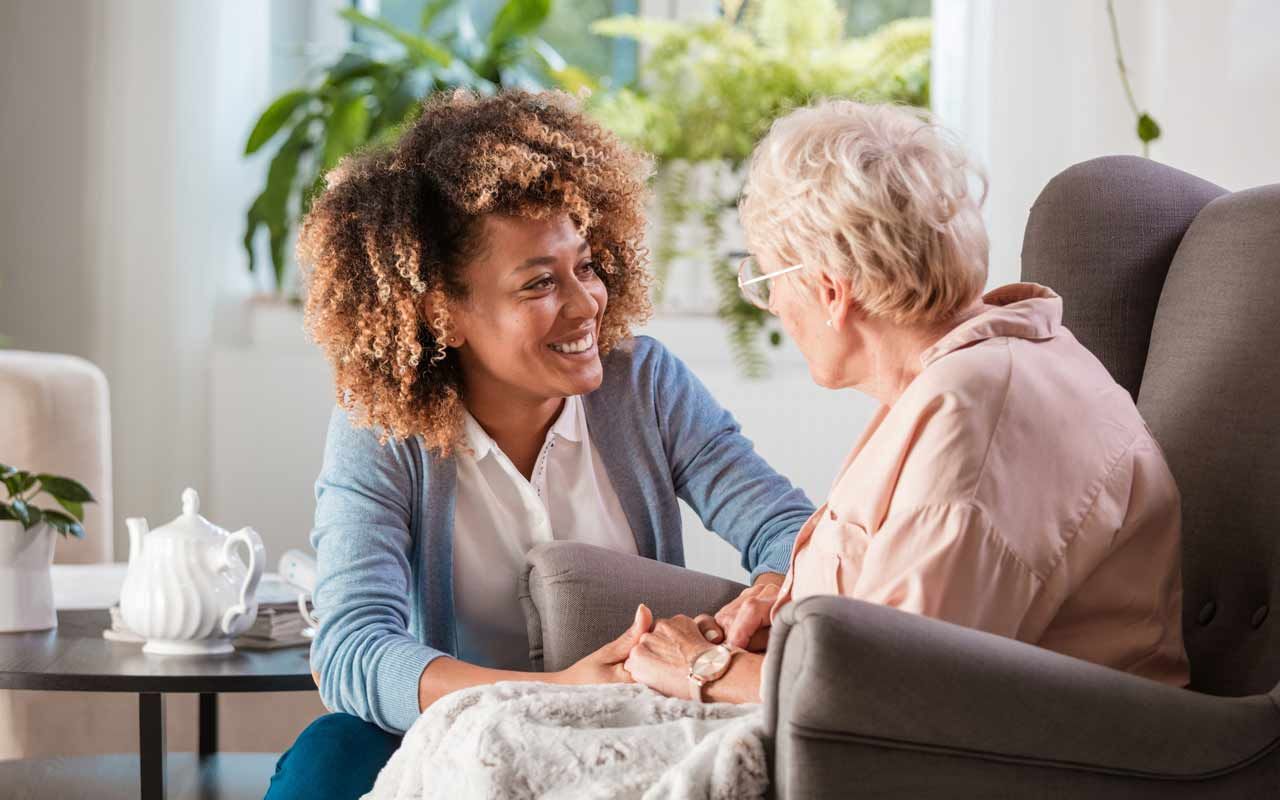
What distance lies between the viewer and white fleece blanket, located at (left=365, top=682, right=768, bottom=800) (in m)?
1.12

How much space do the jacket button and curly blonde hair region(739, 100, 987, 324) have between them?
1.40 ft

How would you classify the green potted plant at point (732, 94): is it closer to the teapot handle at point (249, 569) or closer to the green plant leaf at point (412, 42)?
the green plant leaf at point (412, 42)

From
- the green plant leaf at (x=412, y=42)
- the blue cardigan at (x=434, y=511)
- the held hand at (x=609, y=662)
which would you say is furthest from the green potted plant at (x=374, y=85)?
the held hand at (x=609, y=662)

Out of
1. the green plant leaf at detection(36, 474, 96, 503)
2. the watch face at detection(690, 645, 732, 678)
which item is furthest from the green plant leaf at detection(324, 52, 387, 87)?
the watch face at detection(690, 645, 732, 678)

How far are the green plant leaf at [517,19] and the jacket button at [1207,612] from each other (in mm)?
2348

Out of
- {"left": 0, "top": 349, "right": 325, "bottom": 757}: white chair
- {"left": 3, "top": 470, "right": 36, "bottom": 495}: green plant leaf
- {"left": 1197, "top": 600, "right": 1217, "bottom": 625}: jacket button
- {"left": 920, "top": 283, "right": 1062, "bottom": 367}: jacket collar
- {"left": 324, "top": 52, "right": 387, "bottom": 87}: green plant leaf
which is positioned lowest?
{"left": 0, "top": 349, "right": 325, "bottom": 757}: white chair

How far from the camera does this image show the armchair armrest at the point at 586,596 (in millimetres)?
1585

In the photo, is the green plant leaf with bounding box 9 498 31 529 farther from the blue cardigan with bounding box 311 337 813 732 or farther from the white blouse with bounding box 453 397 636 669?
the white blouse with bounding box 453 397 636 669

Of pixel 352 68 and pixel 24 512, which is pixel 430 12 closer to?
pixel 352 68

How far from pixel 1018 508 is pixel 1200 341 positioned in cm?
51

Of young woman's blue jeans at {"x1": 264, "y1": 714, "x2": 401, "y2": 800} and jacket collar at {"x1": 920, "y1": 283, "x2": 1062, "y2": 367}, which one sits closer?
jacket collar at {"x1": 920, "y1": 283, "x2": 1062, "y2": 367}

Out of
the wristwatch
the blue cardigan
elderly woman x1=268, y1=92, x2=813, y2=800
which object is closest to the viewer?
the wristwatch

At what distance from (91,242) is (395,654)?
242 centimetres

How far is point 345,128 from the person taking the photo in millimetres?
3365
